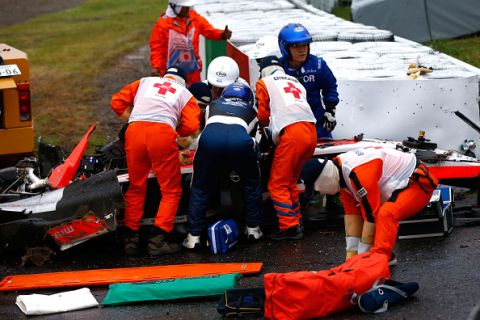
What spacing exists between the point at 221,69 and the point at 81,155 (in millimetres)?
1776

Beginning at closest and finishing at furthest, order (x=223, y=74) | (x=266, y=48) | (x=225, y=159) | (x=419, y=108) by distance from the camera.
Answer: (x=225, y=159), (x=223, y=74), (x=419, y=108), (x=266, y=48)

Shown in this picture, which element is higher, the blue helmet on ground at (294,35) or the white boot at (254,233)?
the blue helmet on ground at (294,35)

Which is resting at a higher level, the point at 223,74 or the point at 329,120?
the point at 223,74

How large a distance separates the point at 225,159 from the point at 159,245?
1.08 m

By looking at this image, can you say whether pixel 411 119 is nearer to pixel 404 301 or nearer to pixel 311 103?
pixel 311 103

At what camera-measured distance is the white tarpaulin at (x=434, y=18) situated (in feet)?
62.4

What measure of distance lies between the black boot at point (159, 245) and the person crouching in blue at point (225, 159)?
15 centimetres

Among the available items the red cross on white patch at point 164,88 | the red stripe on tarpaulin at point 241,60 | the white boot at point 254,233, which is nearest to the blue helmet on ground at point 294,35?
the red cross on white patch at point 164,88

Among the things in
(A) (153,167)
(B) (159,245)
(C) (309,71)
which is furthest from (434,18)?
(B) (159,245)

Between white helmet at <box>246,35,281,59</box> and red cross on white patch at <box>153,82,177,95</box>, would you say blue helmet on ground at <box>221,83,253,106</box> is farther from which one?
white helmet at <box>246,35,281,59</box>

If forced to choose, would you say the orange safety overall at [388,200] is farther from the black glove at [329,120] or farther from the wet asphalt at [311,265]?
the black glove at [329,120]

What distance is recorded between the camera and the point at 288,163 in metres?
9.38

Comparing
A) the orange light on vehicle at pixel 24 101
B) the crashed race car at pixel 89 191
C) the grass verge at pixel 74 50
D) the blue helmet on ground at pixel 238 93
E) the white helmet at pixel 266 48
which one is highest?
the white helmet at pixel 266 48

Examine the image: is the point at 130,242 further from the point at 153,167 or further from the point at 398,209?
the point at 398,209
